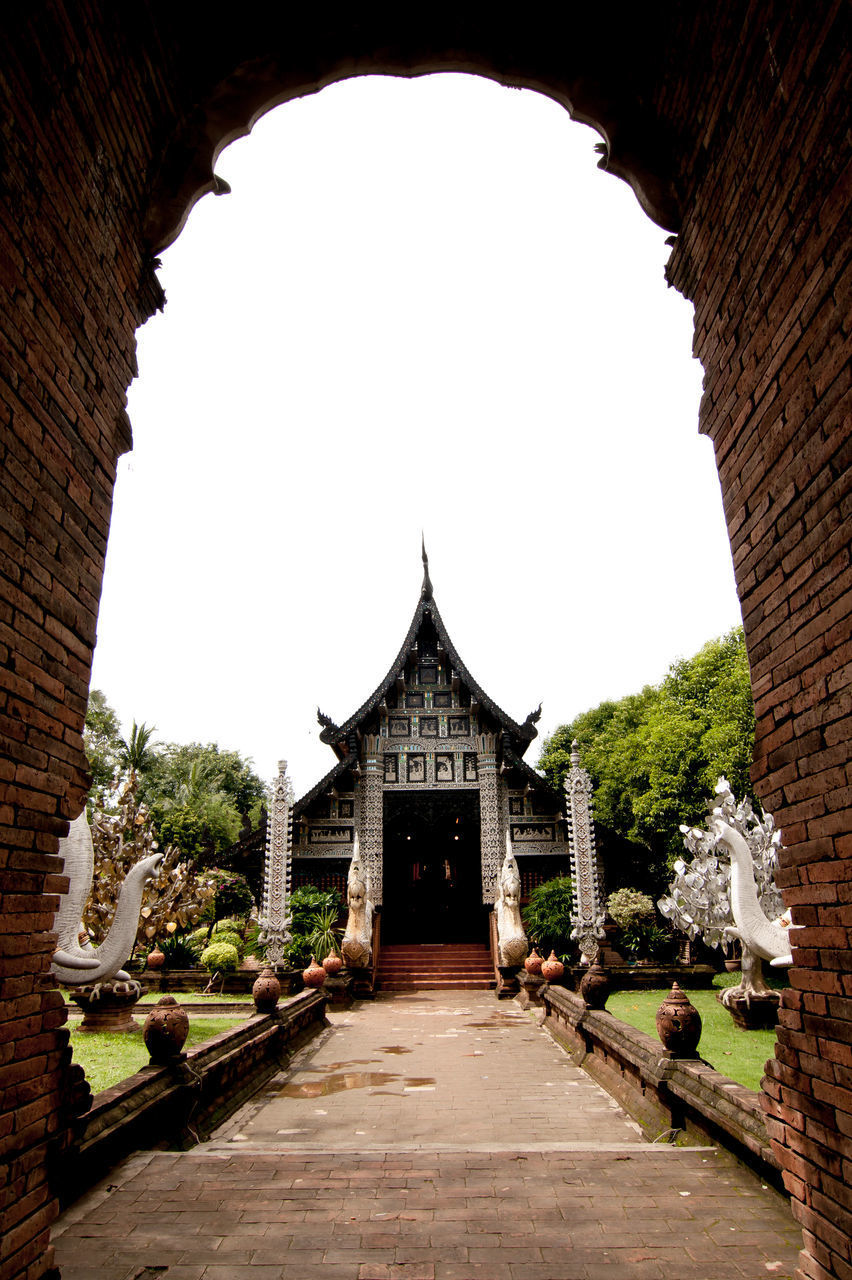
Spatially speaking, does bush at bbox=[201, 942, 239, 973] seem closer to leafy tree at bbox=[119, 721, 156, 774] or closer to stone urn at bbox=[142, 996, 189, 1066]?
stone urn at bbox=[142, 996, 189, 1066]

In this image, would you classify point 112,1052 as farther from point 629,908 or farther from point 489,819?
point 489,819

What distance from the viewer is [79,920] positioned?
6039 millimetres

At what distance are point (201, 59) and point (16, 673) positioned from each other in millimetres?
3441

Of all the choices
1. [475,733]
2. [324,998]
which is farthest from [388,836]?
[324,998]

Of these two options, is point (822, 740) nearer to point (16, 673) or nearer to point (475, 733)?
point (16, 673)

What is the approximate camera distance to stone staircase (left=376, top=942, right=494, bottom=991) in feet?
55.1

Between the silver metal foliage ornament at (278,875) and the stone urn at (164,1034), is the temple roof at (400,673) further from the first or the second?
the stone urn at (164,1034)

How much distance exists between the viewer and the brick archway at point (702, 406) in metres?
2.58

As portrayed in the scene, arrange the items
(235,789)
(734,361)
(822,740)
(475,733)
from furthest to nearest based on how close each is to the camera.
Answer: (235,789) < (475,733) < (734,361) < (822,740)

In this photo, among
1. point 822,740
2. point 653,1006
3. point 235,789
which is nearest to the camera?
point 822,740

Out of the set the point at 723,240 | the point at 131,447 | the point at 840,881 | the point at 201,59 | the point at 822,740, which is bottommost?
the point at 840,881

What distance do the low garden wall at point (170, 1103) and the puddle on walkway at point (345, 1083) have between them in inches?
14.3

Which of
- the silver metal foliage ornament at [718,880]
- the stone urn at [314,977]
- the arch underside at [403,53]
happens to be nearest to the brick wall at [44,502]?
the arch underside at [403,53]

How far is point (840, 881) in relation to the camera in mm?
2553
